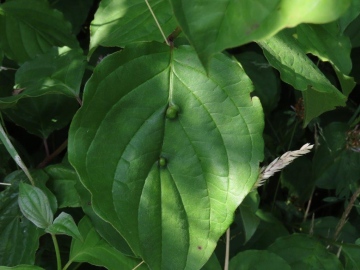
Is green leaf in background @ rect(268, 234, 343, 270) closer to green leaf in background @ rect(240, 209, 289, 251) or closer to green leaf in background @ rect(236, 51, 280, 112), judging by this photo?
green leaf in background @ rect(240, 209, 289, 251)

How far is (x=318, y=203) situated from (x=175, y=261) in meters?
0.87

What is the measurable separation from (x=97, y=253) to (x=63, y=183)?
7.1 inches

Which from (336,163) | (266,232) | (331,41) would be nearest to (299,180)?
(336,163)

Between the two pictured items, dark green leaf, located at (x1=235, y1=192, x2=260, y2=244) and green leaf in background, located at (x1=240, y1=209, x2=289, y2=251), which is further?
green leaf in background, located at (x1=240, y1=209, x2=289, y2=251)

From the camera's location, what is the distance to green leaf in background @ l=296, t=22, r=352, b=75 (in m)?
1.13

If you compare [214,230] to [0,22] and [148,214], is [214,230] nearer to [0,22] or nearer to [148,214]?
[148,214]

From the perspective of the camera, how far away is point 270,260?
116 cm

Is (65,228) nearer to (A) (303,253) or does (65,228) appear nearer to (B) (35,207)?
(B) (35,207)

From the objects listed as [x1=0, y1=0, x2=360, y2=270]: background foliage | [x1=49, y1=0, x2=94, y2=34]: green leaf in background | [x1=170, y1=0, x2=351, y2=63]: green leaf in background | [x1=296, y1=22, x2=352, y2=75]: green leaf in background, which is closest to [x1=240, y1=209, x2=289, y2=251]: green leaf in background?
[x1=0, y1=0, x2=360, y2=270]: background foliage

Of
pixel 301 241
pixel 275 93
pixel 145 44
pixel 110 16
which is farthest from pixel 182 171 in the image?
pixel 275 93

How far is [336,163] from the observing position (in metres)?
1.46

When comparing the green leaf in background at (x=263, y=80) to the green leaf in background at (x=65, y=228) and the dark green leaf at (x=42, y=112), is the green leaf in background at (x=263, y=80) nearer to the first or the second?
the dark green leaf at (x=42, y=112)

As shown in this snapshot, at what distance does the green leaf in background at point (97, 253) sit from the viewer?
988 mm

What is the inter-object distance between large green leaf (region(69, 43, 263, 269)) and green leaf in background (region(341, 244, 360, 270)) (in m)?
0.43
